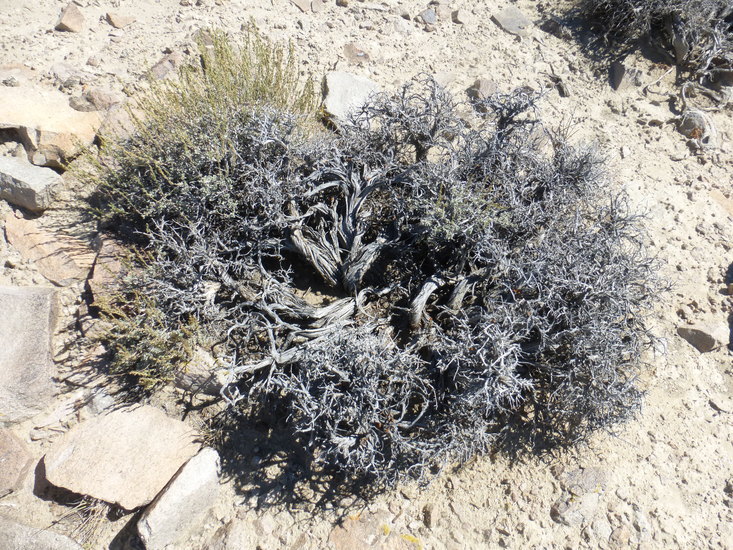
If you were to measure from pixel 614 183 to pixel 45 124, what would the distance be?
4219 millimetres

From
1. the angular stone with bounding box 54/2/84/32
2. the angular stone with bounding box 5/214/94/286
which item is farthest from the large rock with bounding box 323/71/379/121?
the angular stone with bounding box 54/2/84/32

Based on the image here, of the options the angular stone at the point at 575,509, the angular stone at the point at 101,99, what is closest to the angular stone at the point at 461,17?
the angular stone at the point at 101,99

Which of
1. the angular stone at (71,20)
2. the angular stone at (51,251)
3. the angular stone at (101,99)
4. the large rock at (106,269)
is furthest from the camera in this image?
the angular stone at (71,20)

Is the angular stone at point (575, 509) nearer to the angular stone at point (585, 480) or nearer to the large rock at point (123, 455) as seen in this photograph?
the angular stone at point (585, 480)

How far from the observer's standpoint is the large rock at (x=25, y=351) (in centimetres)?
305

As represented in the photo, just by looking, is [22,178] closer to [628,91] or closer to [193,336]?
[193,336]

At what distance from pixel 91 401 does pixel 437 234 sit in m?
2.34

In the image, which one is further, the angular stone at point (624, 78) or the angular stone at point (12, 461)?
the angular stone at point (624, 78)

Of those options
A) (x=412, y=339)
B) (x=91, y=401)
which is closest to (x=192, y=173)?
(x=91, y=401)

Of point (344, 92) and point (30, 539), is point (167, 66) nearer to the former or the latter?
point (344, 92)

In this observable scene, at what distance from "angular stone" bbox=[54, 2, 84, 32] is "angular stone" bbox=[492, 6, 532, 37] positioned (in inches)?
145

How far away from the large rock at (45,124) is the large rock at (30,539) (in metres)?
2.38

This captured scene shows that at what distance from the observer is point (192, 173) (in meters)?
3.35

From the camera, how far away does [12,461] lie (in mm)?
2971
